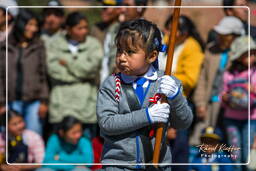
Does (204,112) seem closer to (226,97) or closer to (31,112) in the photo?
(226,97)

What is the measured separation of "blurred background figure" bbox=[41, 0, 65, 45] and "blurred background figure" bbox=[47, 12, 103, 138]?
120 millimetres

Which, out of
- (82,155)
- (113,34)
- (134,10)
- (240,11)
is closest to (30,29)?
(113,34)

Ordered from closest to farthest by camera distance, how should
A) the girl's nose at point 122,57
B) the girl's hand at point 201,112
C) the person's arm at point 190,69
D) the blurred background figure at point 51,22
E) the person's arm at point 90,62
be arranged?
the girl's nose at point 122,57
the person's arm at point 190,69
the girl's hand at point 201,112
the person's arm at point 90,62
the blurred background figure at point 51,22

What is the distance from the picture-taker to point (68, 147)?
636 cm

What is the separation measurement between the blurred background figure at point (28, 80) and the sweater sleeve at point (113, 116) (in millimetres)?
2479

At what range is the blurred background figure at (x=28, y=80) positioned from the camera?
21.5 feet

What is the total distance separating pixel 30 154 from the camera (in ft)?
20.9

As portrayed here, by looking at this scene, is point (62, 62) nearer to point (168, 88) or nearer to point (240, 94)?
point (240, 94)

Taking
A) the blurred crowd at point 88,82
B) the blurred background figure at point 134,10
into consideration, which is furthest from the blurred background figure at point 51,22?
the blurred background figure at point 134,10

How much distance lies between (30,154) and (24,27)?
1221mm

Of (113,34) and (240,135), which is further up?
(113,34)

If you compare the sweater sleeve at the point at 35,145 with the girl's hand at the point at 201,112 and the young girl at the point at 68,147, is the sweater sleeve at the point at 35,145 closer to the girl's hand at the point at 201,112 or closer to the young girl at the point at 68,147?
the young girl at the point at 68,147

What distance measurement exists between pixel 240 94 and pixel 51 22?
1.95m

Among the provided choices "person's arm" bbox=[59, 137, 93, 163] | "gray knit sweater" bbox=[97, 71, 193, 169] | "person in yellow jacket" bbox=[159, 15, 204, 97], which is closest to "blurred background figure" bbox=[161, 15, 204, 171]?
"person in yellow jacket" bbox=[159, 15, 204, 97]
